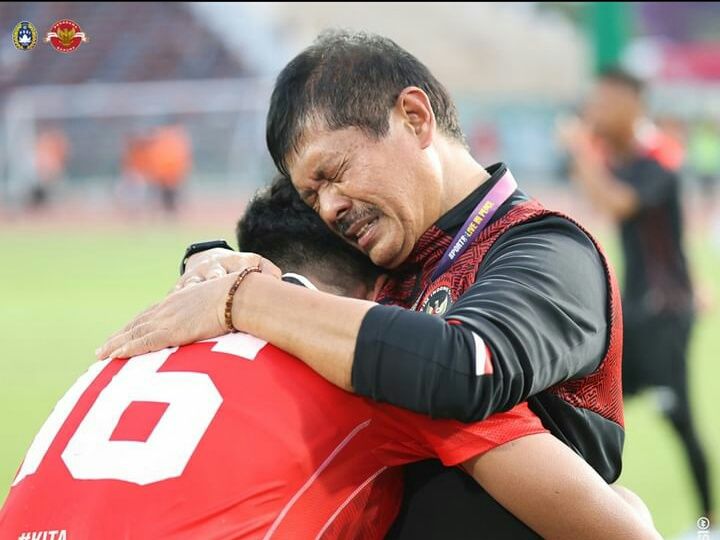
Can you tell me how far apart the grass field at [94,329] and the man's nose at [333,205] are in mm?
3692

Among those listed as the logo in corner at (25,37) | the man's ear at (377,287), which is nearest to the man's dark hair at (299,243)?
the man's ear at (377,287)

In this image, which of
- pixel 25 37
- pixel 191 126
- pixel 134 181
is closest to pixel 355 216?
pixel 25 37

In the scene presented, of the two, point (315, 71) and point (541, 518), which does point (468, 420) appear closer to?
point (541, 518)

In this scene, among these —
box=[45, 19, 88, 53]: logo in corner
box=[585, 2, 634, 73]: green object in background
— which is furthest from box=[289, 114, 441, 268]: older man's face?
box=[585, 2, 634, 73]: green object in background

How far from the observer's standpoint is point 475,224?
2.33m

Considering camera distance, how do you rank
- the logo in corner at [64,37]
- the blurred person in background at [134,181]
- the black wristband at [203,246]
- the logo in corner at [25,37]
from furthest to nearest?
the blurred person in background at [134,181] → the logo in corner at [64,37] → the logo in corner at [25,37] → the black wristband at [203,246]

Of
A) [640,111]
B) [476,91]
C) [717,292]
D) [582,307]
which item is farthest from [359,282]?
[476,91]

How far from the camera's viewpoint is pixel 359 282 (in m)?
2.55

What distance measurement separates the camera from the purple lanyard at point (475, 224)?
7.61 ft

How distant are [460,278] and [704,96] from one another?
28878mm

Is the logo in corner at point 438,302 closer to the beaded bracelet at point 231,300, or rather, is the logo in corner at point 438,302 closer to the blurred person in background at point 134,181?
the beaded bracelet at point 231,300

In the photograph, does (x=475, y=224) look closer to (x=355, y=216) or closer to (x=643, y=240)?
(x=355, y=216)

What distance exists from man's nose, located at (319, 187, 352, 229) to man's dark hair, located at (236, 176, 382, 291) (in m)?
0.04

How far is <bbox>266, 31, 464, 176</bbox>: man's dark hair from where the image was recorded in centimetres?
236
